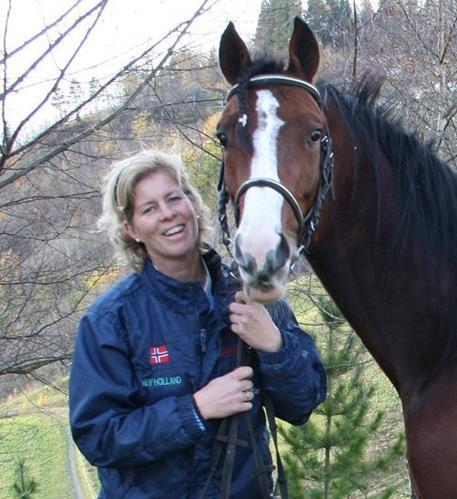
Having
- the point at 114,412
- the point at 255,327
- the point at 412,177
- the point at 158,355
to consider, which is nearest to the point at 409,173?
the point at 412,177

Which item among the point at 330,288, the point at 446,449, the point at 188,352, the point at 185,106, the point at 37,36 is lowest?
the point at 446,449

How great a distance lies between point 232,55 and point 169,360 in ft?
3.76

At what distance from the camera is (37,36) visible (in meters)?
3.08

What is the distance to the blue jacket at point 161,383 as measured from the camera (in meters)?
2.16

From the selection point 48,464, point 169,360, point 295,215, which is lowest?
point 169,360

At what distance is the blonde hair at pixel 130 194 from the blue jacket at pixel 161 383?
0.11 metres

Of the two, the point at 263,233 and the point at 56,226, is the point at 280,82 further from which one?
the point at 56,226

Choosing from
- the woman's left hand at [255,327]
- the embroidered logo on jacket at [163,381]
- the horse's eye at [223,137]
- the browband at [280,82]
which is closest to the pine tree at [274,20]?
the browband at [280,82]

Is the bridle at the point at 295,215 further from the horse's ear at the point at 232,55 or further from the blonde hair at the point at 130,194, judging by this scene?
the blonde hair at the point at 130,194

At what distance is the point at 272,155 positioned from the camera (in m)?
2.10

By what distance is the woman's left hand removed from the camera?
7.39ft

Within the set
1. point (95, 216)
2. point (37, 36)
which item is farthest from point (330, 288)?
point (95, 216)

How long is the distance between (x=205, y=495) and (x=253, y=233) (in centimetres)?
93

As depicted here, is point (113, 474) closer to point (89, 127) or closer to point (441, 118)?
point (89, 127)
